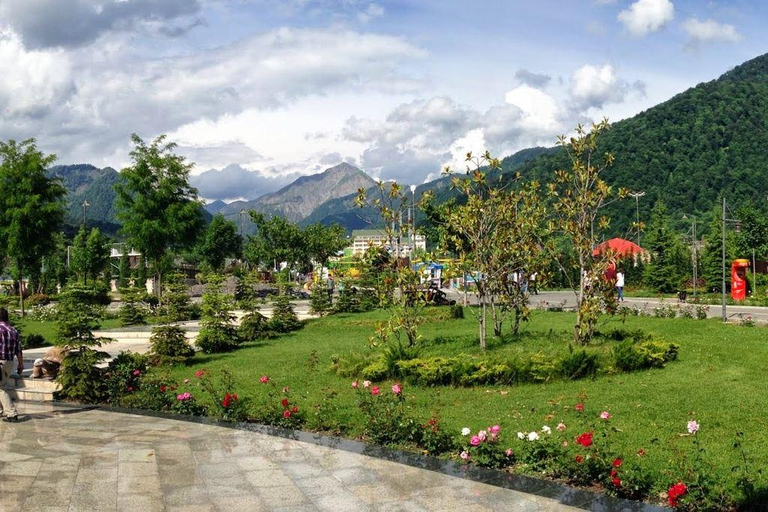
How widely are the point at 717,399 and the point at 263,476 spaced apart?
6229 mm

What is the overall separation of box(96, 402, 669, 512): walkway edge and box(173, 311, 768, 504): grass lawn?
0.46 metres

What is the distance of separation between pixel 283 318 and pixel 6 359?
1192 cm

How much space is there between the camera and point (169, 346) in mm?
15055

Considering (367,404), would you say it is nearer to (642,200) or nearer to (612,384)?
(612,384)

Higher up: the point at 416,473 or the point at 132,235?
the point at 132,235

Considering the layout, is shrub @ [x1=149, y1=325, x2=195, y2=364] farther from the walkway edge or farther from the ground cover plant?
the walkway edge

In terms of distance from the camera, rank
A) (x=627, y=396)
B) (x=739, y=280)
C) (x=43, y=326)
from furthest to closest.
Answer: (x=739, y=280)
(x=43, y=326)
(x=627, y=396)

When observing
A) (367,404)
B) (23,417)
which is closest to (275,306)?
(23,417)

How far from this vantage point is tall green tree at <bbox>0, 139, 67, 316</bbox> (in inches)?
1200

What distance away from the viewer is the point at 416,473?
7.03 meters

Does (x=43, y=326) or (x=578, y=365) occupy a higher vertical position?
(x=578, y=365)

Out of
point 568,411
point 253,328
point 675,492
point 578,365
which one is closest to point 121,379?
point 568,411

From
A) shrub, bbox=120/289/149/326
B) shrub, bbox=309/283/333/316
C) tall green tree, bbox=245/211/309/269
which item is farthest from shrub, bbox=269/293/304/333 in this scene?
tall green tree, bbox=245/211/309/269

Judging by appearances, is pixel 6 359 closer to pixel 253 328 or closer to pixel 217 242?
pixel 253 328
